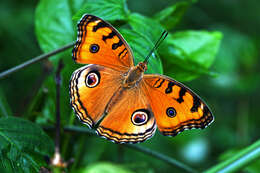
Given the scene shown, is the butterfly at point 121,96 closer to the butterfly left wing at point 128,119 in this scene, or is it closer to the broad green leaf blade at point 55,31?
the butterfly left wing at point 128,119

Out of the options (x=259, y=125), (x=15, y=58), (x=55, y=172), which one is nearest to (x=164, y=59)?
(x=55, y=172)

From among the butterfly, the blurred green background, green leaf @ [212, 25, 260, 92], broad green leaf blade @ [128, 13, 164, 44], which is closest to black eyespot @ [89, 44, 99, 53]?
the butterfly

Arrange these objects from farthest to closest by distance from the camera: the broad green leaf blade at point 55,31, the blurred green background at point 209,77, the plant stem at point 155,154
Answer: the blurred green background at point 209,77 → the broad green leaf blade at point 55,31 → the plant stem at point 155,154

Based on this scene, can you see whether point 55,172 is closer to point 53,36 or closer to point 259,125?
point 53,36

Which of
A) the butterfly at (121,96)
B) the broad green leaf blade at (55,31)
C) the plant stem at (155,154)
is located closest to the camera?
the butterfly at (121,96)

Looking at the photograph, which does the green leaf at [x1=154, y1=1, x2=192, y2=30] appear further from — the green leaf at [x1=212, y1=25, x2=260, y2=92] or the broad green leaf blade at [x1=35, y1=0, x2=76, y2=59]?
the green leaf at [x1=212, y1=25, x2=260, y2=92]

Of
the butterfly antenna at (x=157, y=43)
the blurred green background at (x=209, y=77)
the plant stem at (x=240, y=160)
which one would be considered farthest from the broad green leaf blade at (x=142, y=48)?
the blurred green background at (x=209, y=77)
